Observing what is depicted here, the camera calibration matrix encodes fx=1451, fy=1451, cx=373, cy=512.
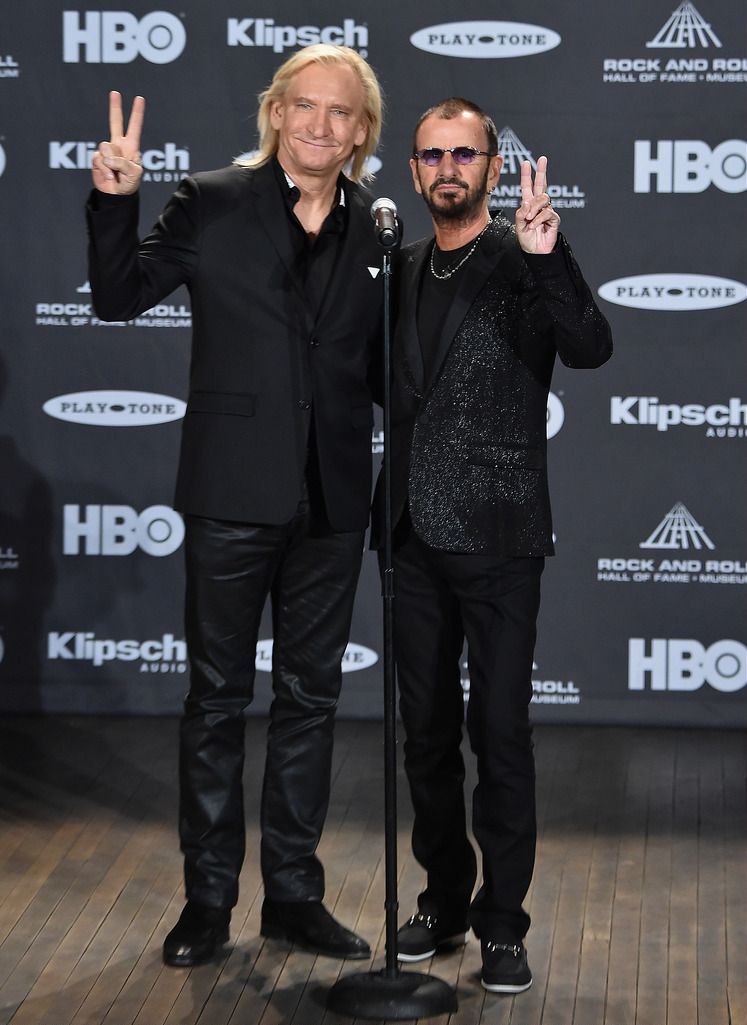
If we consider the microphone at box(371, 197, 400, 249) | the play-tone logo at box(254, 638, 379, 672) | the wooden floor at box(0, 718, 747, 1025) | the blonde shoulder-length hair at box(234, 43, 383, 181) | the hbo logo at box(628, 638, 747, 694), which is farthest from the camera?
the play-tone logo at box(254, 638, 379, 672)

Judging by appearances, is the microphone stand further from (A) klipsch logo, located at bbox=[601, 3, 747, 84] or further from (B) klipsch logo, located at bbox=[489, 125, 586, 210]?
(A) klipsch logo, located at bbox=[601, 3, 747, 84]

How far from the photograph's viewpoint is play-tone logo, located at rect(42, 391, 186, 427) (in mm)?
A: 5180

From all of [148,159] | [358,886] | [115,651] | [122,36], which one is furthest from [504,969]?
[122,36]

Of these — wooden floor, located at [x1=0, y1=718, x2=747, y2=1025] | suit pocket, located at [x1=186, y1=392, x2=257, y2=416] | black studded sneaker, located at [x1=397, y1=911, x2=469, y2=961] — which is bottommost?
wooden floor, located at [x1=0, y1=718, x2=747, y2=1025]

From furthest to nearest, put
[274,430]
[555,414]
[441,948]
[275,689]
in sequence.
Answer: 1. [555,414]
2. [275,689]
3. [441,948]
4. [274,430]

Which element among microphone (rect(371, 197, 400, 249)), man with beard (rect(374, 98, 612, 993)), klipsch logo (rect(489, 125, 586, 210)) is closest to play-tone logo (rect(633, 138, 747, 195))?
klipsch logo (rect(489, 125, 586, 210))

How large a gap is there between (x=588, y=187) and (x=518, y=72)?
0.46 meters

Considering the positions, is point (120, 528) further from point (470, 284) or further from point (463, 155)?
point (463, 155)

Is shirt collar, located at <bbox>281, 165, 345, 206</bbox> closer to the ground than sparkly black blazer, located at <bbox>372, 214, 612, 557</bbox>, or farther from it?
farther from it

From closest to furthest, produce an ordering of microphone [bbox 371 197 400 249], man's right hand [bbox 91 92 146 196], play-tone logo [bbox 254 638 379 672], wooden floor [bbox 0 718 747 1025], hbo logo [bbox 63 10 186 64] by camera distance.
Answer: microphone [bbox 371 197 400 249] → man's right hand [bbox 91 92 146 196] → wooden floor [bbox 0 718 747 1025] → hbo logo [bbox 63 10 186 64] → play-tone logo [bbox 254 638 379 672]

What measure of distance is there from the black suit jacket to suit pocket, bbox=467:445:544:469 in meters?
0.35

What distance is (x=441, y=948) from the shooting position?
10.8 ft

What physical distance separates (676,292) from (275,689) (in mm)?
2380

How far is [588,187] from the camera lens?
16.4ft
